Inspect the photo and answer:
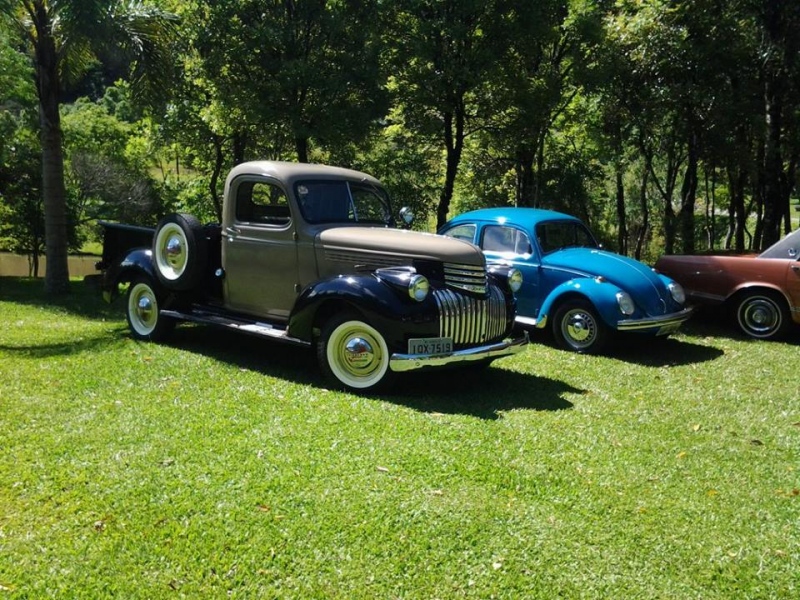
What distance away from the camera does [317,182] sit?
24.2 feet

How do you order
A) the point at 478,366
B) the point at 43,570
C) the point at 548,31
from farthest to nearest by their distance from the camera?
the point at 548,31 → the point at 478,366 → the point at 43,570

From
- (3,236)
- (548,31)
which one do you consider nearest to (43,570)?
(548,31)

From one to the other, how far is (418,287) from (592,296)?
3.28 meters

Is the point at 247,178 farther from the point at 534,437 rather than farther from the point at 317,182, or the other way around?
the point at 534,437

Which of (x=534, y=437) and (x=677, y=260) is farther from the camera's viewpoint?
(x=677, y=260)

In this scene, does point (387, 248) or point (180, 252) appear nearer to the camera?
point (387, 248)

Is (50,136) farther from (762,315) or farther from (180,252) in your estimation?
(762,315)

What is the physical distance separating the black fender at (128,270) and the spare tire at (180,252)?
24cm

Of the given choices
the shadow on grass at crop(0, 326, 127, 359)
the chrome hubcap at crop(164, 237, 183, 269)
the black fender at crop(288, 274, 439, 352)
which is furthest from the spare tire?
the black fender at crop(288, 274, 439, 352)

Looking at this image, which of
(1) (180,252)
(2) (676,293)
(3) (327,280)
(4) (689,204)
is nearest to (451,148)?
(4) (689,204)

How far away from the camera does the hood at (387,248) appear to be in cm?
650

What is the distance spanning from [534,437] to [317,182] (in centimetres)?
375

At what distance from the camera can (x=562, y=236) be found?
965cm

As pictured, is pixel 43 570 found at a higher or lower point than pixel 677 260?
lower
